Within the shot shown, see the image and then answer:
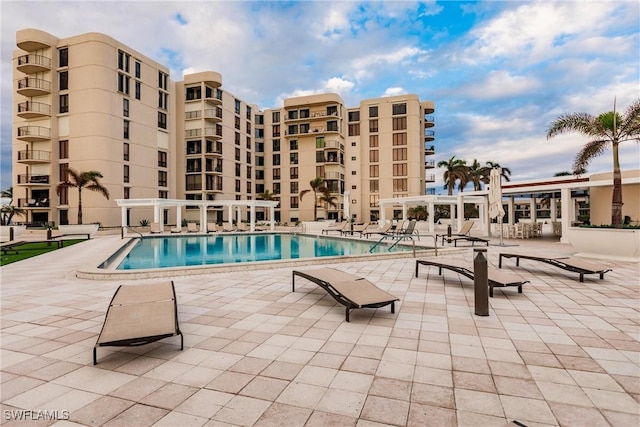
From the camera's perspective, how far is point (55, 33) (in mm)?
31281

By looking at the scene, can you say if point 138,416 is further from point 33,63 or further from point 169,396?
point 33,63

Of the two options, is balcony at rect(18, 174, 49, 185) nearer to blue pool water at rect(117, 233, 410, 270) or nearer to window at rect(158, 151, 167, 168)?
window at rect(158, 151, 167, 168)

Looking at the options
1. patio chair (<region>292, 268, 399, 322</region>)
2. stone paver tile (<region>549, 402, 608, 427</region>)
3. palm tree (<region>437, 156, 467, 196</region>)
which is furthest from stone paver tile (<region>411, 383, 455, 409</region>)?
palm tree (<region>437, 156, 467, 196</region>)

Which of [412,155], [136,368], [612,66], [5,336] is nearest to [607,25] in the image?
[612,66]

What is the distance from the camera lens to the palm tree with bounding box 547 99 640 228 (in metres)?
11.0

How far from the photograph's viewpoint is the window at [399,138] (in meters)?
44.6

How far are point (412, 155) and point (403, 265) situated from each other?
123 feet

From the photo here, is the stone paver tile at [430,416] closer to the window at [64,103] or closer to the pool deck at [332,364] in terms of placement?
the pool deck at [332,364]

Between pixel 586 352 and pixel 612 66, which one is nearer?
pixel 586 352

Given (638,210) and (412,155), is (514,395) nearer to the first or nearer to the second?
Result: (638,210)

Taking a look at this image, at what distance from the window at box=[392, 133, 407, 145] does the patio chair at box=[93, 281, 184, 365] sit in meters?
43.6

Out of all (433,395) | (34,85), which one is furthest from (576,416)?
(34,85)

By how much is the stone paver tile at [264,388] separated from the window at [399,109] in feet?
150

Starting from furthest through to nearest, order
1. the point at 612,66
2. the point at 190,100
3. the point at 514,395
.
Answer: the point at 190,100 < the point at 612,66 < the point at 514,395
